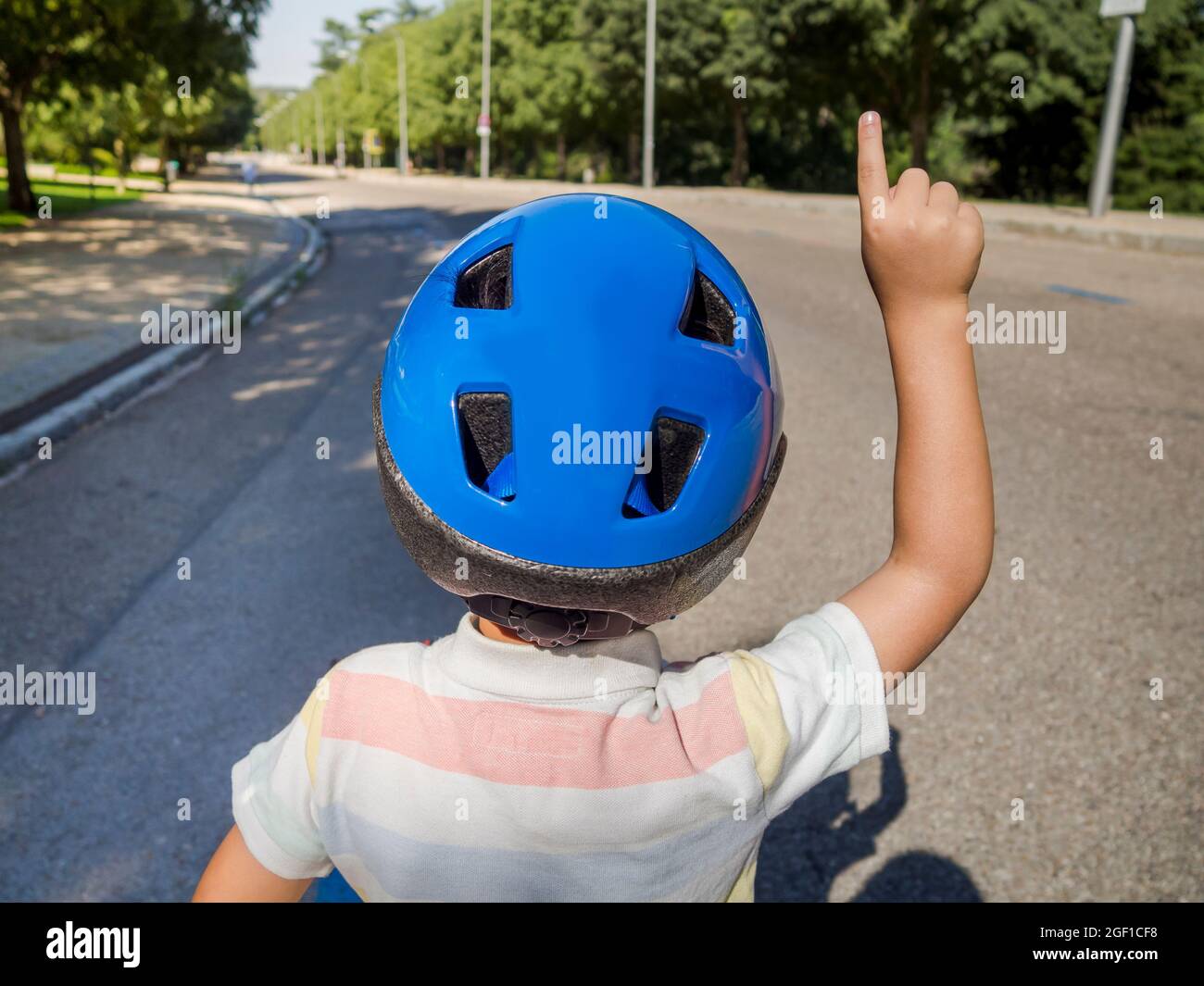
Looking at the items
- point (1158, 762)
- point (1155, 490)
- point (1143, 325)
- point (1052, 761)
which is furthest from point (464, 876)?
point (1143, 325)

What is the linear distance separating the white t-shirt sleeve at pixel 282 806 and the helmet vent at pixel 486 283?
54 centimetres

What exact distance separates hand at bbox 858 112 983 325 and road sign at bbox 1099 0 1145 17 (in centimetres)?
1653

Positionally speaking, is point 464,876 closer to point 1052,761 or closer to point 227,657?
point 1052,761

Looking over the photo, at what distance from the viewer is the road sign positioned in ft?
47.2

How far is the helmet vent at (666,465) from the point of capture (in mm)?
1084

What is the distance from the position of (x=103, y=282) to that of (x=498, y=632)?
38.5ft

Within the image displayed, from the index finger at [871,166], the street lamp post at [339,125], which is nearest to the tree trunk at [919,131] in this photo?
the index finger at [871,166]

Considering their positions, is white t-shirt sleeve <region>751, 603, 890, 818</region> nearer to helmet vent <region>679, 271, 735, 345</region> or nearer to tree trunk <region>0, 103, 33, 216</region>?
helmet vent <region>679, 271, 735, 345</region>

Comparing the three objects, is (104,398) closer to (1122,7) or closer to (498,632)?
(498,632)

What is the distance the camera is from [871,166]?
43.7 inches

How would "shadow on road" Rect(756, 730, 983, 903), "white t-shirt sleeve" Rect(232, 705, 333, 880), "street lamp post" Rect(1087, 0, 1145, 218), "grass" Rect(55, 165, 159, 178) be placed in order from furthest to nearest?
"grass" Rect(55, 165, 159, 178) → "street lamp post" Rect(1087, 0, 1145, 218) → "shadow on road" Rect(756, 730, 983, 903) → "white t-shirt sleeve" Rect(232, 705, 333, 880)

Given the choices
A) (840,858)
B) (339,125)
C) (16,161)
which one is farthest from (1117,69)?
(339,125)

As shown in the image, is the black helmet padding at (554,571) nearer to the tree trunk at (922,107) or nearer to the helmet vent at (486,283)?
the helmet vent at (486,283)

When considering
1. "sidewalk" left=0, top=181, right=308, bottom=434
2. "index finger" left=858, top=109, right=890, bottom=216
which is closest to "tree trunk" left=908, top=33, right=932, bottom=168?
"sidewalk" left=0, top=181, right=308, bottom=434
